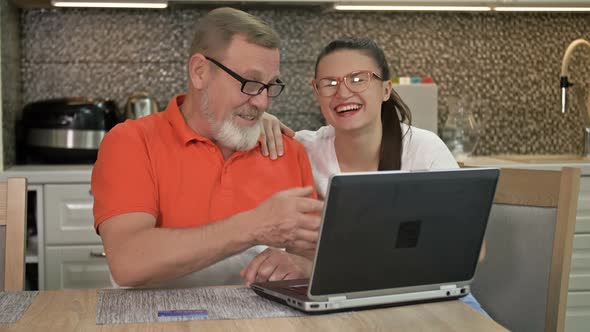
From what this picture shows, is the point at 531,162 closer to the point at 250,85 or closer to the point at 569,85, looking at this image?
the point at 569,85

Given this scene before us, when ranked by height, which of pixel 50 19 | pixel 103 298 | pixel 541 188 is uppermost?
pixel 50 19

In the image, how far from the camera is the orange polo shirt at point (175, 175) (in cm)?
172

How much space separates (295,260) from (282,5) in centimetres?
201

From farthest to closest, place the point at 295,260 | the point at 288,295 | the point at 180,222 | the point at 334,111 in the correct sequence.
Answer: the point at 334,111, the point at 180,222, the point at 295,260, the point at 288,295

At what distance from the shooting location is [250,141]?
192cm

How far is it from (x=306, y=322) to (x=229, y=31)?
0.82 meters

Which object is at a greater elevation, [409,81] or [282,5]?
[282,5]

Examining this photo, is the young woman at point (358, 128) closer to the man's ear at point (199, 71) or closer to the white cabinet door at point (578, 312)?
the man's ear at point (199, 71)

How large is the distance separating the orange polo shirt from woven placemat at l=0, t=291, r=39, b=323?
0.80ft

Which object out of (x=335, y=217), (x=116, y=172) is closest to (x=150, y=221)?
(x=116, y=172)

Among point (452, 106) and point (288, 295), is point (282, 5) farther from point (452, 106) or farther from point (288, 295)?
point (288, 295)

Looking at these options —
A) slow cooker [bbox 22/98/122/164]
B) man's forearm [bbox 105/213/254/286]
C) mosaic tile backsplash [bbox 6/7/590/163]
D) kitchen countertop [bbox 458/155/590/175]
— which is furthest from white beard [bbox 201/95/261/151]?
mosaic tile backsplash [bbox 6/7/590/163]

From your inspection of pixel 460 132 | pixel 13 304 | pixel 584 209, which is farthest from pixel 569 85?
pixel 13 304

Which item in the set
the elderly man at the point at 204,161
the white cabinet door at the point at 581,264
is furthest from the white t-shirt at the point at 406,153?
the white cabinet door at the point at 581,264
